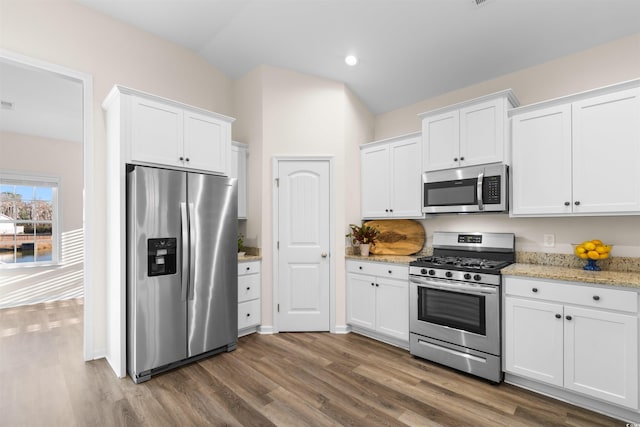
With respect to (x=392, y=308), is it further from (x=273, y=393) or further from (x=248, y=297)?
(x=248, y=297)

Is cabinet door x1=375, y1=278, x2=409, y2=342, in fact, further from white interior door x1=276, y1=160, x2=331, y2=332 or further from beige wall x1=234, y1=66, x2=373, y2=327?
white interior door x1=276, y1=160, x2=331, y2=332

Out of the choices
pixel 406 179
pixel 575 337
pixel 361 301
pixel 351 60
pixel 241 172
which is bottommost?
pixel 361 301

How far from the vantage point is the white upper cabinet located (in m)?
2.65

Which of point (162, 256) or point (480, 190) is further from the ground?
point (480, 190)

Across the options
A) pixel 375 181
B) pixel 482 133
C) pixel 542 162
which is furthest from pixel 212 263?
pixel 542 162

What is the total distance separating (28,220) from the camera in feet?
17.9

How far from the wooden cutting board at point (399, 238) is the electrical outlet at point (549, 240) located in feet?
3.98

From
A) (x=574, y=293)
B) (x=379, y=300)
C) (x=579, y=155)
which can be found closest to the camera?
(x=574, y=293)

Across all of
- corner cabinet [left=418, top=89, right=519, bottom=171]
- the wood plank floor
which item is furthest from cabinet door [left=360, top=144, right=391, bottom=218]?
the wood plank floor

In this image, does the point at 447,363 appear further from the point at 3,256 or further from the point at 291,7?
the point at 3,256

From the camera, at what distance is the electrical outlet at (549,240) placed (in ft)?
9.37

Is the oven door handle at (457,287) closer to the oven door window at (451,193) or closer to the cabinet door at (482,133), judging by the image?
the oven door window at (451,193)

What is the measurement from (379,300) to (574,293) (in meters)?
1.72

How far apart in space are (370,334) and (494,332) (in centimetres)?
140
